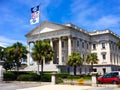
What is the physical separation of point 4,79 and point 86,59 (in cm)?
3334

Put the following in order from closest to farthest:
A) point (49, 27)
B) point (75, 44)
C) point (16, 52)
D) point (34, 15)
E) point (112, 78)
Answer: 1. point (112, 78)
2. point (34, 15)
3. point (16, 52)
4. point (75, 44)
5. point (49, 27)

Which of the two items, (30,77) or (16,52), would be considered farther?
(16,52)

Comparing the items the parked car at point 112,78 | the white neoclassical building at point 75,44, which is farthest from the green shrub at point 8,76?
the white neoclassical building at point 75,44

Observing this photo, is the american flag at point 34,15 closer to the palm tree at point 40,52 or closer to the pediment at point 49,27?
the palm tree at point 40,52

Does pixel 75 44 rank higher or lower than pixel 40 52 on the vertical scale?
higher

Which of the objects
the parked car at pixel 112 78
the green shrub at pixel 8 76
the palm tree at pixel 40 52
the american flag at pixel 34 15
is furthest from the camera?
the palm tree at pixel 40 52

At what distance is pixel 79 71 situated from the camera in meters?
66.0

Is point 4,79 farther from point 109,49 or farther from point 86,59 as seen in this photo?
point 109,49

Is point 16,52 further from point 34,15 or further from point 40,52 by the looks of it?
point 34,15

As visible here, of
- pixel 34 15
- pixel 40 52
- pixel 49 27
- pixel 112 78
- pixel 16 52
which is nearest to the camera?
pixel 112 78

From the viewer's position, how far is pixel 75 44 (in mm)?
67062

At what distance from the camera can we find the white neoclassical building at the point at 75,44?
212ft

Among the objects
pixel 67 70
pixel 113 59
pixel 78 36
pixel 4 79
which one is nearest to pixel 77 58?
pixel 67 70

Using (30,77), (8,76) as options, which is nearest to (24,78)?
(30,77)
